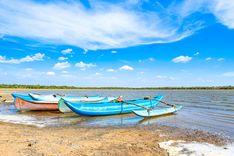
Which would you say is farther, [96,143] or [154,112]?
[154,112]

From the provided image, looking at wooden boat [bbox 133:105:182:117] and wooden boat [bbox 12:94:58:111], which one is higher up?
wooden boat [bbox 12:94:58:111]

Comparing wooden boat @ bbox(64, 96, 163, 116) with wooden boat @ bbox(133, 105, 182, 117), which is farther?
wooden boat @ bbox(64, 96, 163, 116)

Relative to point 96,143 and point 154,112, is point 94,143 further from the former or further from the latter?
point 154,112

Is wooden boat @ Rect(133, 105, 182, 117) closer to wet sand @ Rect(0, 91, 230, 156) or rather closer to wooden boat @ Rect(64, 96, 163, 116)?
wooden boat @ Rect(64, 96, 163, 116)

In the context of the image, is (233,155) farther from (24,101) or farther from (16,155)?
(24,101)

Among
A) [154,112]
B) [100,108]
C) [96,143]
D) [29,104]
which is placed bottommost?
[96,143]

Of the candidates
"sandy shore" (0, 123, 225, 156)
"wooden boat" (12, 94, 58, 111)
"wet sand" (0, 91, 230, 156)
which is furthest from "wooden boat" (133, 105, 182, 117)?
"wooden boat" (12, 94, 58, 111)

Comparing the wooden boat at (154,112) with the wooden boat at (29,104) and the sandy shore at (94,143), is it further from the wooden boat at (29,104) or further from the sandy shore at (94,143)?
the wooden boat at (29,104)

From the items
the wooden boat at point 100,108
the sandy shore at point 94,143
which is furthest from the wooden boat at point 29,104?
the sandy shore at point 94,143

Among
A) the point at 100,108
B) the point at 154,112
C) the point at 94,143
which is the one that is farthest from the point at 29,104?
the point at 94,143

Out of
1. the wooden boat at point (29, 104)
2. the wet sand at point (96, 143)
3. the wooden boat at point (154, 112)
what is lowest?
the wet sand at point (96, 143)

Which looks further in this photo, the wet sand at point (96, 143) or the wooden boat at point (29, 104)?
the wooden boat at point (29, 104)

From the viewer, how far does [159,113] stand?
66.9 ft

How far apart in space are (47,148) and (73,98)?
19479 mm
